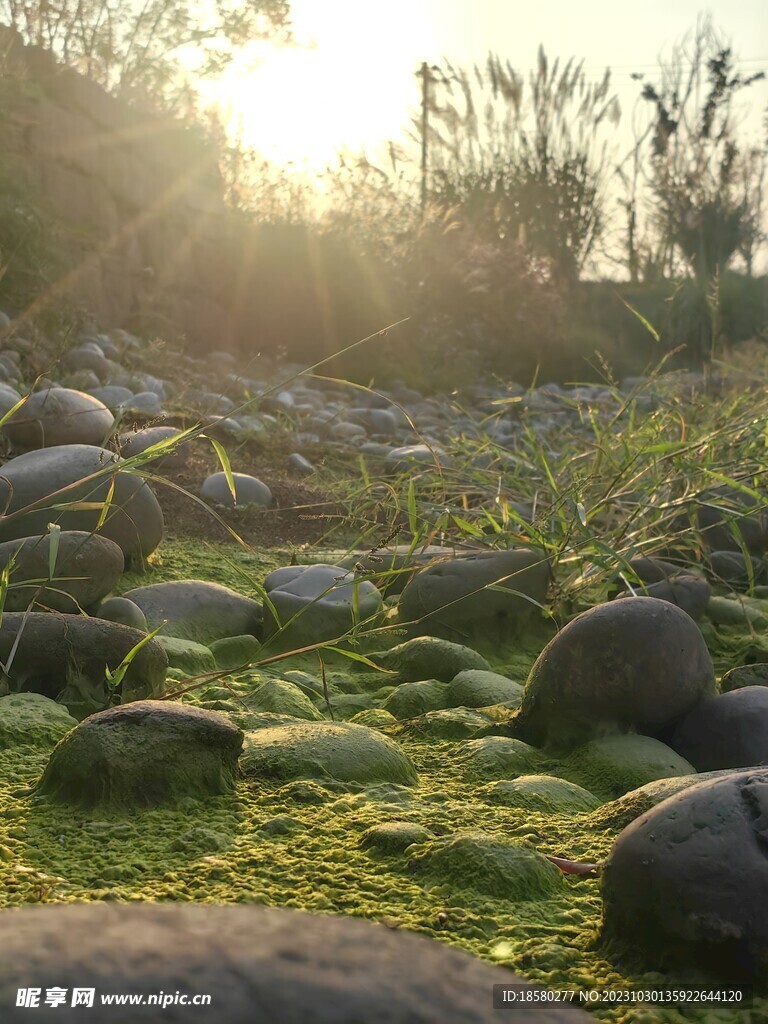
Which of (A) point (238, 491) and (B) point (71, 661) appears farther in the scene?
(A) point (238, 491)

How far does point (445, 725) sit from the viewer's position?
80.2 inches

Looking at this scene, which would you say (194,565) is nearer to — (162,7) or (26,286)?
(26,286)

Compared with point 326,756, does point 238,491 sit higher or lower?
higher

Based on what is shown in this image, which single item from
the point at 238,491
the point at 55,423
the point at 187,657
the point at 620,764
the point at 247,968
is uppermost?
the point at 55,423

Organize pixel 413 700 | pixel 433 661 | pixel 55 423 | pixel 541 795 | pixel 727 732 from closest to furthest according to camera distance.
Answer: pixel 541 795, pixel 727 732, pixel 413 700, pixel 433 661, pixel 55 423

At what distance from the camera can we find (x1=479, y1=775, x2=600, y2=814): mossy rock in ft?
5.39

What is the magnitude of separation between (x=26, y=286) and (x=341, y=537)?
3.45 metres

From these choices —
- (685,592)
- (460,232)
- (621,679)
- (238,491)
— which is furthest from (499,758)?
(460,232)

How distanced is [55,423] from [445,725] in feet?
7.97

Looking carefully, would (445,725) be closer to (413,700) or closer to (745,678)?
(413,700)

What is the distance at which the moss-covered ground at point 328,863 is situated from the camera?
1169 millimetres

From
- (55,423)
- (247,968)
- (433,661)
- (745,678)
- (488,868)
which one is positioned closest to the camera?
(247,968)

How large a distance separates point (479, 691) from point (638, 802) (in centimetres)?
74

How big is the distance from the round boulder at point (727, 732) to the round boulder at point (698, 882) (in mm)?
752
